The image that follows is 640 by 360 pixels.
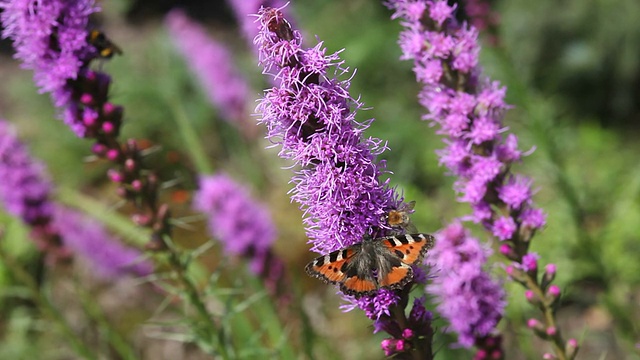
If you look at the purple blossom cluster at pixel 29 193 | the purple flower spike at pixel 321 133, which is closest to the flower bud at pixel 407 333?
the purple flower spike at pixel 321 133

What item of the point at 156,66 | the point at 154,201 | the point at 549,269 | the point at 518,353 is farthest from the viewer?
the point at 156,66

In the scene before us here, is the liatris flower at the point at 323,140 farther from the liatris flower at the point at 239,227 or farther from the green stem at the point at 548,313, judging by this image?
the liatris flower at the point at 239,227

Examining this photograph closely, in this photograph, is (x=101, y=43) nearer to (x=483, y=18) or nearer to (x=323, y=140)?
(x=323, y=140)

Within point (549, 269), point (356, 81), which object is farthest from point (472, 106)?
point (356, 81)

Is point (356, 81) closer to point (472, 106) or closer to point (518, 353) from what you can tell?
point (518, 353)

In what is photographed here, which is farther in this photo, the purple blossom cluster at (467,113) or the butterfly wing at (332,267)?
the purple blossom cluster at (467,113)

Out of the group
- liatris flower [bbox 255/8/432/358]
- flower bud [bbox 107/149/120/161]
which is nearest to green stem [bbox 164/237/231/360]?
flower bud [bbox 107/149/120/161]
